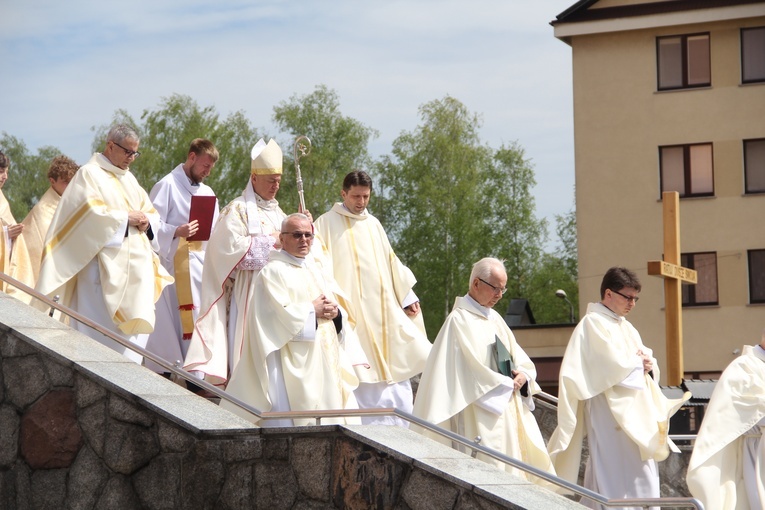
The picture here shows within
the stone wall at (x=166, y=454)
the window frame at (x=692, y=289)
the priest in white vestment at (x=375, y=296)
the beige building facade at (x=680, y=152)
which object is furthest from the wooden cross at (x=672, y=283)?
the window frame at (x=692, y=289)

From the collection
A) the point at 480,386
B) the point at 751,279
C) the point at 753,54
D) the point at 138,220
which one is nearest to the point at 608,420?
the point at 480,386

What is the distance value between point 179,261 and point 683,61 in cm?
2424

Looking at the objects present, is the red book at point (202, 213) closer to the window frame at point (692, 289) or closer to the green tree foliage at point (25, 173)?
the window frame at point (692, 289)

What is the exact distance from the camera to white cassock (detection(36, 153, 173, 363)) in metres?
10.5

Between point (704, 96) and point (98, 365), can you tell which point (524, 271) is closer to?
point (704, 96)

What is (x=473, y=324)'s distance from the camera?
987 centimetres

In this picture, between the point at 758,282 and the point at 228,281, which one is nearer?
the point at 228,281

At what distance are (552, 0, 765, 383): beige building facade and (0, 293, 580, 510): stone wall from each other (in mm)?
25203

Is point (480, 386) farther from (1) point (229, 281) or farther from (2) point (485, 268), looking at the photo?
(1) point (229, 281)

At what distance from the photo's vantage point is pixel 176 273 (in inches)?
456

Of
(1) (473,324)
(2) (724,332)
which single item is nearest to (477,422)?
(1) (473,324)

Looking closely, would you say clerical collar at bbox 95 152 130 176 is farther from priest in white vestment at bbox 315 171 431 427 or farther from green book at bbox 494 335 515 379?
green book at bbox 494 335 515 379

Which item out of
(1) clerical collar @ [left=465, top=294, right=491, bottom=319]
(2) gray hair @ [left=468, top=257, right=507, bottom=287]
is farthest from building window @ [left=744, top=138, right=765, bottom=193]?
(2) gray hair @ [left=468, top=257, right=507, bottom=287]

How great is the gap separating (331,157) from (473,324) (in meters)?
38.2
